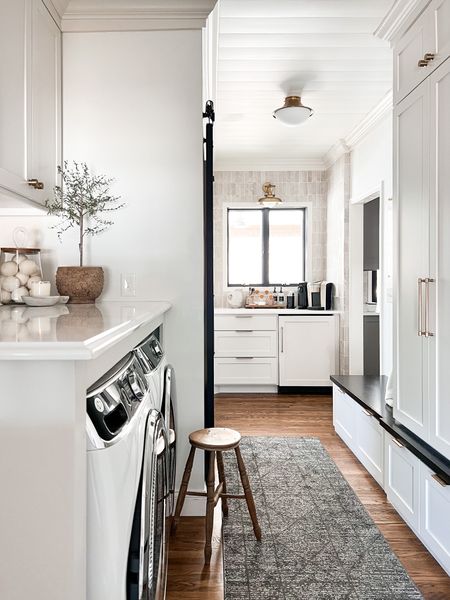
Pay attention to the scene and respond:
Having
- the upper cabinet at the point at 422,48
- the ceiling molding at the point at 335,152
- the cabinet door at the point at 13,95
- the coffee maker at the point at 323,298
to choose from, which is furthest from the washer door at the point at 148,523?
the ceiling molding at the point at 335,152

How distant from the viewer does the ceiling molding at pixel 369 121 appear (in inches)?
148

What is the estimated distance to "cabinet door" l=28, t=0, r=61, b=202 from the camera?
199 cm

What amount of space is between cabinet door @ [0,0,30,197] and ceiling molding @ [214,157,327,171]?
3810 mm

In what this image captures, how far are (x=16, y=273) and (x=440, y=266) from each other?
183 cm

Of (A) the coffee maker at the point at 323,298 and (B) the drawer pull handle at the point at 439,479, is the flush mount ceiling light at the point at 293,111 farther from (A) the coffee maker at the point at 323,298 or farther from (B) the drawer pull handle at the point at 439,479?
(B) the drawer pull handle at the point at 439,479

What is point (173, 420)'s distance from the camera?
224 centimetres

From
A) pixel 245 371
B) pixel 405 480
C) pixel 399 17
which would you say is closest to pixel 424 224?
pixel 399 17

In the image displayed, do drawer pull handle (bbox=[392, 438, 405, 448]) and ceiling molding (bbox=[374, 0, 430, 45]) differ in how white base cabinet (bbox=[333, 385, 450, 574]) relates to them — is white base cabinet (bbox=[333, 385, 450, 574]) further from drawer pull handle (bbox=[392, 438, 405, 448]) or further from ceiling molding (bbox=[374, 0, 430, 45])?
ceiling molding (bbox=[374, 0, 430, 45])

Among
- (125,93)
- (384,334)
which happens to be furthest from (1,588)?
(384,334)

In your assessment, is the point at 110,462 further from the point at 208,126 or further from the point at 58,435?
the point at 208,126

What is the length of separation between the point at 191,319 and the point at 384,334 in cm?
222

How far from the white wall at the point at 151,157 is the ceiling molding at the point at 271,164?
327 centimetres

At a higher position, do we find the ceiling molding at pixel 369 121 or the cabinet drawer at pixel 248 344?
the ceiling molding at pixel 369 121

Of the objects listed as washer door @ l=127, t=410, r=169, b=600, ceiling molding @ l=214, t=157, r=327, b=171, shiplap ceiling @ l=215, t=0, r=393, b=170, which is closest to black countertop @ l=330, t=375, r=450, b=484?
washer door @ l=127, t=410, r=169, b=600
